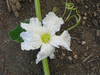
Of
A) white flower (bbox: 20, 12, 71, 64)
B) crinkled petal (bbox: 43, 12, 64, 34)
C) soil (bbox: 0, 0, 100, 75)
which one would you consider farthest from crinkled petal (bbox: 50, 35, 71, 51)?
soil (bbox: 0, 0, 100, 75)

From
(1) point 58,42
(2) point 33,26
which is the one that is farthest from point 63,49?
(2) point 33,26

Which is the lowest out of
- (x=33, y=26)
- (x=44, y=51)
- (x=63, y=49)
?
(x=63, y=49)

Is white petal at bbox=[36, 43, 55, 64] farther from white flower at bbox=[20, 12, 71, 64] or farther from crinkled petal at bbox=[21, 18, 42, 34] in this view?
crinkled petal at bbox=[21, 18, 42, 34]

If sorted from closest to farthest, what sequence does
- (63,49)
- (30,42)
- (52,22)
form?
1. (30,42)
2. (52,22)
3. (63,49)

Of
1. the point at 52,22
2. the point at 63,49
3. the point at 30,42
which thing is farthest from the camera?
the point at 63,49

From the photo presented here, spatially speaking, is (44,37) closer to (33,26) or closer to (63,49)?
(33,26)

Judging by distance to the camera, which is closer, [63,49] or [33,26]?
[33,26]
